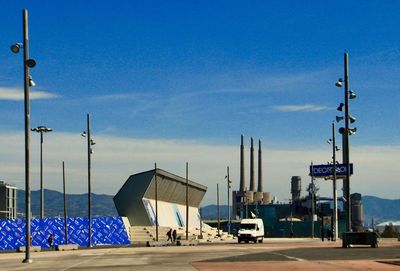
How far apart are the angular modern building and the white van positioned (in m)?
25.6

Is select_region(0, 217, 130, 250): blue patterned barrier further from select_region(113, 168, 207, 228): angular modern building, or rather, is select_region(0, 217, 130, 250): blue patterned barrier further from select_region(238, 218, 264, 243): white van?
select_region(238, 218, 264, 243): white van

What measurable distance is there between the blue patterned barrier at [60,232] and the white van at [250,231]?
72.4ft

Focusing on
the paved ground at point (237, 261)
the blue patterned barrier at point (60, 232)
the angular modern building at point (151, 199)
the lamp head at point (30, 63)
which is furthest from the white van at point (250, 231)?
the lamp head at point (30, 63)

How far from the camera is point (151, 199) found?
110m

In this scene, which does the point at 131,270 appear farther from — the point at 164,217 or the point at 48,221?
the point at 164,217

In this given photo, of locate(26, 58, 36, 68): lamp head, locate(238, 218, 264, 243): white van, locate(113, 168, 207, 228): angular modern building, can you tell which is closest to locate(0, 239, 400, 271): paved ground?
locate(26, 58, 36, 68): lamp head

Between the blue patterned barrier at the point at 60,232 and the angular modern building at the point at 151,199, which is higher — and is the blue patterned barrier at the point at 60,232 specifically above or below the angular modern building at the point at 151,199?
below

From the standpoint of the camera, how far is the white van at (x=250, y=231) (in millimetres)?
68625

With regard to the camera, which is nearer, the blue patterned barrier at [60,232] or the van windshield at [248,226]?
the van windshield at [248,226]

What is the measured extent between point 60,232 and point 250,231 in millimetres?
26526

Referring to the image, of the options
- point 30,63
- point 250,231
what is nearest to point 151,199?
point 250,231

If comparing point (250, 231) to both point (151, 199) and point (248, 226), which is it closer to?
point (248, 226)

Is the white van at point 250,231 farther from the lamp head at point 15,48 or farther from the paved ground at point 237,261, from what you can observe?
the lamp head at point 15,48

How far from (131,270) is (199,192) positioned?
11944 centimetres
